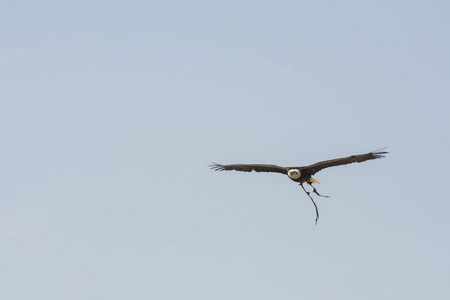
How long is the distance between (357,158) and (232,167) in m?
8.18

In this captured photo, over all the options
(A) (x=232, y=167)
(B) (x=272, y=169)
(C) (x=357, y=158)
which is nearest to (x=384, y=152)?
(C) (x=357, y=158)

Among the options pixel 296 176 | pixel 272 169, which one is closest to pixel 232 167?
pixel 272 169

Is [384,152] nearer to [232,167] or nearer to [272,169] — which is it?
[272,169]

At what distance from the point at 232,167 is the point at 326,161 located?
6845 millimetres

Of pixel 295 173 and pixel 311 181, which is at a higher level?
pixel 295 173

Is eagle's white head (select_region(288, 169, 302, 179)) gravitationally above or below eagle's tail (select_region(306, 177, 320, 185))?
above

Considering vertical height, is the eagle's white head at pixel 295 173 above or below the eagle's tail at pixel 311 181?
above

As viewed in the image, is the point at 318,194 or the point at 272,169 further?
the point at 272,169

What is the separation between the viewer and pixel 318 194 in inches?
1240

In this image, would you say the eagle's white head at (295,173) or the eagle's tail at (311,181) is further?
the eagle's tail at (311,181)

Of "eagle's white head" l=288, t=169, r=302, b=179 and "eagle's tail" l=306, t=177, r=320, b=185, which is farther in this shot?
"eagle's tail" l=306, t=177, r=320, b=185

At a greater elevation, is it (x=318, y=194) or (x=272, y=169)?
(x=272, y=169)

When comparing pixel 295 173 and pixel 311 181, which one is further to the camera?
pixel 311 181

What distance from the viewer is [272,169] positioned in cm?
3528
